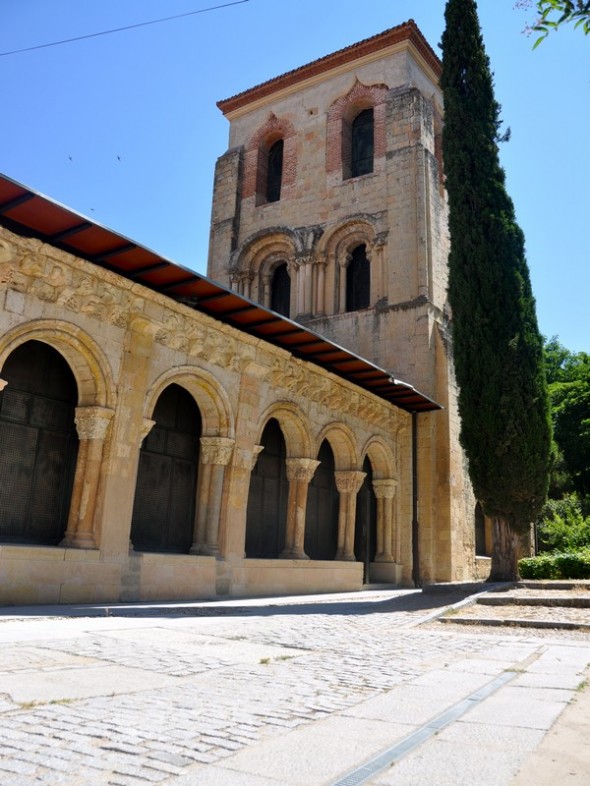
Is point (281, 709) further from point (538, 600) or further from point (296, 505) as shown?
point (296, 505)

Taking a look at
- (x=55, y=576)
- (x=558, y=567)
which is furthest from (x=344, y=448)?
(x=55, y=576)

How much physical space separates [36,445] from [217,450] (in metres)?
2.96

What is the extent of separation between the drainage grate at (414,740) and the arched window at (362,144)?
1957 centimetres

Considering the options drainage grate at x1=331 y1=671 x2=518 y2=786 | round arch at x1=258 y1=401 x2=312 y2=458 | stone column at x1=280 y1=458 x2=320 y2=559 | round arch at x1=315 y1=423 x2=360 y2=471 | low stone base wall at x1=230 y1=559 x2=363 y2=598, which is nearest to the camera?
drainage grate at x1=331 y1=671 x2=518 y2=786

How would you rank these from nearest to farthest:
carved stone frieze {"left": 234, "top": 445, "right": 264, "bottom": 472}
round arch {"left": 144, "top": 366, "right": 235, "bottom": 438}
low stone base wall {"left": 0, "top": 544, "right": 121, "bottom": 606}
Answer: low stone base wall {"left": 0, "top": 544, "right": 121, "bottom": 606}
round arch {"left": 144, "top": 366, "right": 235, "bottom": 438}
carved stone frieze {"left": 234, "top": 445, "right": 264, "bottom": 472}

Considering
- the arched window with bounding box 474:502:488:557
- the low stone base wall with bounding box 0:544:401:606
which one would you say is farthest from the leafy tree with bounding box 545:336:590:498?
the low stone base wall with bounding box 0:544:401:606

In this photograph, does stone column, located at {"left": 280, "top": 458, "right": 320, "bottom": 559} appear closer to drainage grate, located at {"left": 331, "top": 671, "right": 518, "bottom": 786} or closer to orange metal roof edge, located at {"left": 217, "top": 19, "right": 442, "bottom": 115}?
drainage grate, located at {"left": 331, "top": 671, "right": 518, "bottom": 786}

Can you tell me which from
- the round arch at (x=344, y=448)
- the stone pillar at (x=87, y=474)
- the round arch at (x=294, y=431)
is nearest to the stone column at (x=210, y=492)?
the round arch at (x=294, y=431)

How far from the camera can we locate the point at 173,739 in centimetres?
255

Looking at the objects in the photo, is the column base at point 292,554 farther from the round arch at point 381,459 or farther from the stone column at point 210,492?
the round arch at point 381,459

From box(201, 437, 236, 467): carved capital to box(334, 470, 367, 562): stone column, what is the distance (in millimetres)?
4516

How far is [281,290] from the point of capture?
70.3 ft

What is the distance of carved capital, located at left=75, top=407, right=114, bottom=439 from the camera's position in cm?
918

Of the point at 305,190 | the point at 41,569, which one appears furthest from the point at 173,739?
the point at 305,190
